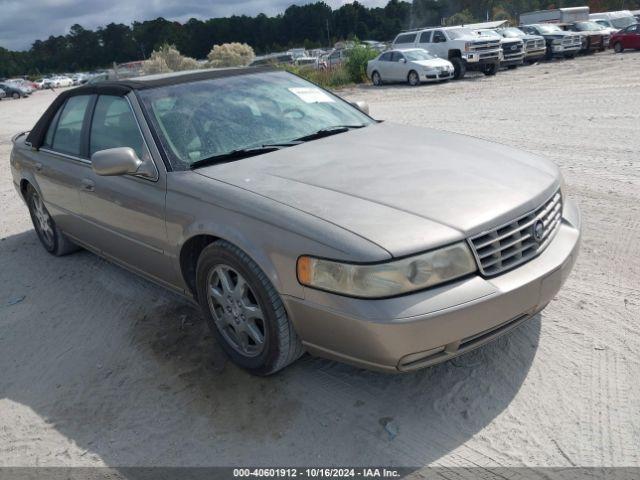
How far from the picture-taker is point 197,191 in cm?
317

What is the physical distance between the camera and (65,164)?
4496 millimetres

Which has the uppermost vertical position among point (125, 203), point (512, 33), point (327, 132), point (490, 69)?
point (327, 132)

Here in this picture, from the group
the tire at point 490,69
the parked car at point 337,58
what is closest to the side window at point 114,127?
the tire at point 490,69

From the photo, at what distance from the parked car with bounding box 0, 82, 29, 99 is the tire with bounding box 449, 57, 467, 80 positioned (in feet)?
124

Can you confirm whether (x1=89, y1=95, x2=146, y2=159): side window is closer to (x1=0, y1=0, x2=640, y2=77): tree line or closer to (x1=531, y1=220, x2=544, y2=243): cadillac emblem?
(x1=531, y1=220, x2=544, y2=243): cadillac emblem

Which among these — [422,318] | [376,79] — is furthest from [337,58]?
[422,318]

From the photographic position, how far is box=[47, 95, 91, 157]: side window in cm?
443

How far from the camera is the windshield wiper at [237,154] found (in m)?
3.40

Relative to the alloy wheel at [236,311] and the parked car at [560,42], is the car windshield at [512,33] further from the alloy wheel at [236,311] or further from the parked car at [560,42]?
the alloy wheel at [236,311]

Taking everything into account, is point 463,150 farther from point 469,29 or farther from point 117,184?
point 469,29

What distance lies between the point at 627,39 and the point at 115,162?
29697 millimetres

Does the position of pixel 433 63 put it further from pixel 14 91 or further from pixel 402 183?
pixel 14 91

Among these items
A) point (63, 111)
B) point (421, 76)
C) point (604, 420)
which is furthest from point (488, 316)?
point (421, 76)

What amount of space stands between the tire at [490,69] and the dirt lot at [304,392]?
62.3ft
